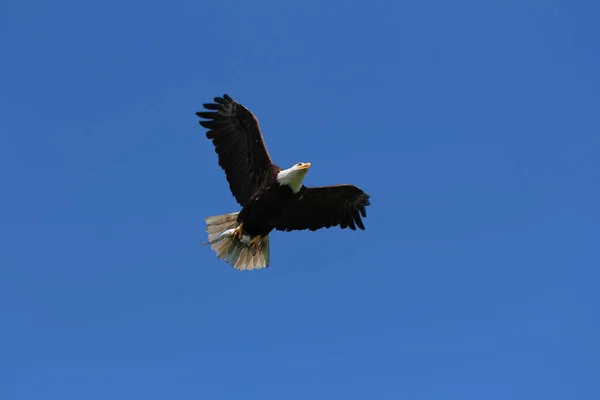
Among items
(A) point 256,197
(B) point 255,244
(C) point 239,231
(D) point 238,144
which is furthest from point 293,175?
(B) point 255,244

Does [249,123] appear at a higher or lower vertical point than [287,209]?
higher

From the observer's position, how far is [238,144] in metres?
15.1

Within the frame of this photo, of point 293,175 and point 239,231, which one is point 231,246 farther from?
point 293,175

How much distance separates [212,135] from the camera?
49.3ft

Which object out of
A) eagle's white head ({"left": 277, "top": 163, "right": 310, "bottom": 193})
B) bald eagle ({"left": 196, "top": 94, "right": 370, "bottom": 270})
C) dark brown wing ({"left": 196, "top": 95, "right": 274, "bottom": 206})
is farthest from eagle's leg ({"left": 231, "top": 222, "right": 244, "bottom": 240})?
eagle's white head ({"left": 277, "top": 163, "right": 310, "bottom": 193})

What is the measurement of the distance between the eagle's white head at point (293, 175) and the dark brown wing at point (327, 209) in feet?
2.08

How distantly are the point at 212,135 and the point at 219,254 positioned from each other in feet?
6.24

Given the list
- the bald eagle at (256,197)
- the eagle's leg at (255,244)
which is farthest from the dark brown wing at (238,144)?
the eagle's leg at (255,244)

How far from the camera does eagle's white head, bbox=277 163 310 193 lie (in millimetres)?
14492

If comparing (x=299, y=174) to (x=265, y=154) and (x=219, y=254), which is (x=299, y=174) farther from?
(x=219, y=254)

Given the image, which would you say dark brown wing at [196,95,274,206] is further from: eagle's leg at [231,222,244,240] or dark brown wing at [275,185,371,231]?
dark brown wing at [275,185,371,231]

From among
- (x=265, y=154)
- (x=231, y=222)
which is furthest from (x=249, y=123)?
(x=231, y=222)

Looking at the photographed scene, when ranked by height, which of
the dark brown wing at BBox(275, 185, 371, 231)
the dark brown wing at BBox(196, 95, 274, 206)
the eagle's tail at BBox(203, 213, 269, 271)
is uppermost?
the dark brown wing at BBox(196, 95, 274, 206)

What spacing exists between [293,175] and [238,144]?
3.71 feet
